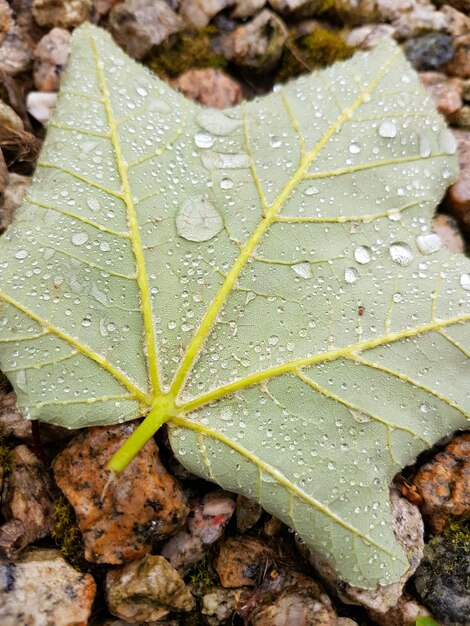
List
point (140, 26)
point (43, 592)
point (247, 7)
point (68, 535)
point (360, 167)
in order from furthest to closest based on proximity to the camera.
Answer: point (247, 7) < point (140, 26) < point (360, 167) < point (68, 535) < point (43, 592)

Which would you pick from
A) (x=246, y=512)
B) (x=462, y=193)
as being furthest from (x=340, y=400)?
(x=462, y=193)

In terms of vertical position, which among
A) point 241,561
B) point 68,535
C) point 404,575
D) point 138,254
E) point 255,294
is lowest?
point 404,575

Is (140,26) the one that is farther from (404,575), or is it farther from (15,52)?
(404,575)

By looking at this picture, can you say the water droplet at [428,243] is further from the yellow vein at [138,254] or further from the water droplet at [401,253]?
the yellow vein at [138,254]

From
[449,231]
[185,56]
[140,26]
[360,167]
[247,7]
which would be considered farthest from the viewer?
[247,7]

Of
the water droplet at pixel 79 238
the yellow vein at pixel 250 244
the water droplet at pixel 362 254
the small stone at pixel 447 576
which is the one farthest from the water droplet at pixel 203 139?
the small stone at pixel 447 576

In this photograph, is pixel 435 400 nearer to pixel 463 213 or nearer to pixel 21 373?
pixel 463 213

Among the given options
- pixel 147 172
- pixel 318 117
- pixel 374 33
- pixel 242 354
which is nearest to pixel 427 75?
pixel 374 33
